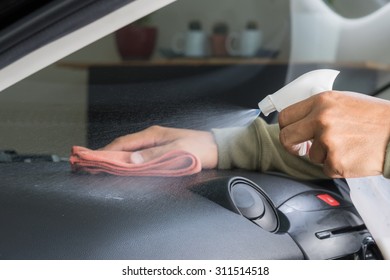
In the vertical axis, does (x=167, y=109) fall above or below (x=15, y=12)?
below

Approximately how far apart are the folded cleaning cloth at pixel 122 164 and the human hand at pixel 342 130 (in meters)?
0.23

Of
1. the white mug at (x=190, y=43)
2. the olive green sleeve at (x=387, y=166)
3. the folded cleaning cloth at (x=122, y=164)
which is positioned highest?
the white mug at (x=190, y=43)

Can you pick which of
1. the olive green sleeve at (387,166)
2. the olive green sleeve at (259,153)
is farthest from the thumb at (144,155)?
the olive green sleeve at (387,166)

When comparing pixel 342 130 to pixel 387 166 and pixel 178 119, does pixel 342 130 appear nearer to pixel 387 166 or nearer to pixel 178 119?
pixel 387 166

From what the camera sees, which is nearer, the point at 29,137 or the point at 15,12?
the point at 15,12

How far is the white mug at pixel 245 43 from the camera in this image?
1.45 m

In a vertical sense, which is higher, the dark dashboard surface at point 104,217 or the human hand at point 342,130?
the human hand at point 342,130

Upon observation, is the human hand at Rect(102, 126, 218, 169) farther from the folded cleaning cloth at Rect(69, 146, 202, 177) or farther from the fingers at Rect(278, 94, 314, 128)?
the fingers at Rect(278, 94, 314, 128)

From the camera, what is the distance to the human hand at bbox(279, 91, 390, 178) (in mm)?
1444

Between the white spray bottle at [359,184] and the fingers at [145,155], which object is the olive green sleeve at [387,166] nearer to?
the white spray bottle at [359,184]

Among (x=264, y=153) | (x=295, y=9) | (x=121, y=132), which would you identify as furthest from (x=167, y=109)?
(x=295, y=9)

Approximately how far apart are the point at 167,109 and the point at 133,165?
0.14m

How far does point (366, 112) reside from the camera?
4.78ft
